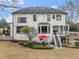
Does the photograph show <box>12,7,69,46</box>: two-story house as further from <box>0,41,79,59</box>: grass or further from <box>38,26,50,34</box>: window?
<box>0,41,79,59</box>: grass

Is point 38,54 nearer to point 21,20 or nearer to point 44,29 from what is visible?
point 44,29

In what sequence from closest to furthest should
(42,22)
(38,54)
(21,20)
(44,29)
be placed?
(38,54) → (42,22) → (21,20) → (44,29)

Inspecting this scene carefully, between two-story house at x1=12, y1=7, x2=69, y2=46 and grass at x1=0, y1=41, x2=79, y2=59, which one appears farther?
two-story house at x1=12, y1=7, x2=69, y2=46

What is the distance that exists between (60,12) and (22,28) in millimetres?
9135

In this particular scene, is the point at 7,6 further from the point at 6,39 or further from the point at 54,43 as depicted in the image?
the point at 6,39

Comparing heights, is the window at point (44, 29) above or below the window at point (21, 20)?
below

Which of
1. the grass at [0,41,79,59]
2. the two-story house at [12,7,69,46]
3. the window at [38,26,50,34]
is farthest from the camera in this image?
the window at [38,26,50,34]

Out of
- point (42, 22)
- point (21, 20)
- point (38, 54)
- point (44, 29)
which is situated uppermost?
point (21, 20)

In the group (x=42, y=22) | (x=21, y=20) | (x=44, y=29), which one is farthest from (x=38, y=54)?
(x=21, y=20)

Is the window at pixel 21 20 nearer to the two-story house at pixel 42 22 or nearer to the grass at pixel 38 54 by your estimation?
the two-story house at pixel 42 22

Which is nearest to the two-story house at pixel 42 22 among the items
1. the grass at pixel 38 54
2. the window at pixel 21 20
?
the window at pixel 21 20

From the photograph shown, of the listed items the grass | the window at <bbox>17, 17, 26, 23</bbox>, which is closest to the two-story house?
the window at <bbox>17, 17, 26, 23</bbox>

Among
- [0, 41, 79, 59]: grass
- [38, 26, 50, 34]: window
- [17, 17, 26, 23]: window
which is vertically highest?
[17, 17, 26, 23]: window

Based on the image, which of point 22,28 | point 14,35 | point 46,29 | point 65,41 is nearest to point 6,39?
point 14,35
